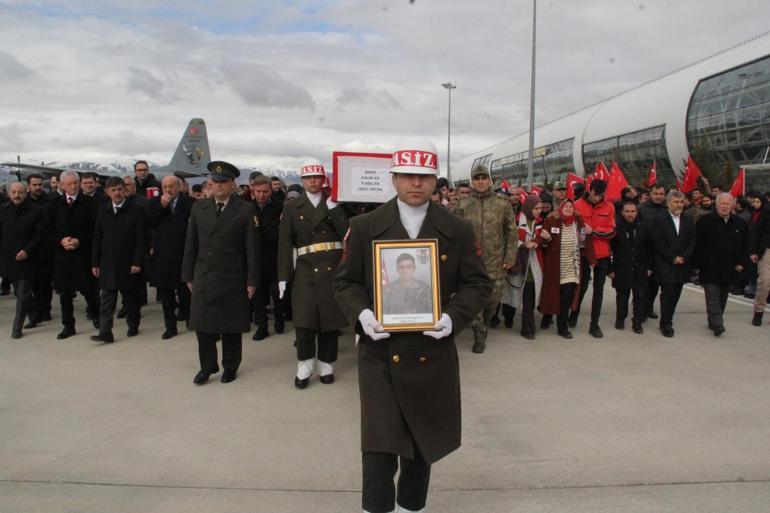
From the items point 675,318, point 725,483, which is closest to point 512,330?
point 675,318

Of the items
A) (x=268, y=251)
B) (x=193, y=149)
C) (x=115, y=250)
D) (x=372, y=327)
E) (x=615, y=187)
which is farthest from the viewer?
(x=193, y=149)

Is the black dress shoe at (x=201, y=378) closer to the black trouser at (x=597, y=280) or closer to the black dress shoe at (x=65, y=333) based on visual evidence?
the black dress shoe at (x=65, y=333)

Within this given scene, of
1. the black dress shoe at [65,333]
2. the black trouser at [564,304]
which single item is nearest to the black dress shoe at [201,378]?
the black dress shoe at [65,333]

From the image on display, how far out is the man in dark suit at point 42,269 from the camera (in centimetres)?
775

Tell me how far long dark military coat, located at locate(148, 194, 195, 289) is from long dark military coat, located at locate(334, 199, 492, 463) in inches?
211

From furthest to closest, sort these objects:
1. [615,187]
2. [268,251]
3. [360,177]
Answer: [615,187] → [268,251] → [360,177]

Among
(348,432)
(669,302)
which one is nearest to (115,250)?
(348,432)

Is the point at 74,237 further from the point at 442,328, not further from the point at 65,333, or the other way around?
the point at 442,328

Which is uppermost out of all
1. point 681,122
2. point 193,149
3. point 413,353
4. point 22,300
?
point 681,122

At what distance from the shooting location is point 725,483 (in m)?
3.57

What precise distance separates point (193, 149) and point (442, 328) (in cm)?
3794

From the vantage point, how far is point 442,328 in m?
2.60

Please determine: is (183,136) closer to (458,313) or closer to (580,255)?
(580,255)

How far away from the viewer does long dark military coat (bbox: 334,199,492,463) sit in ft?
8.77
